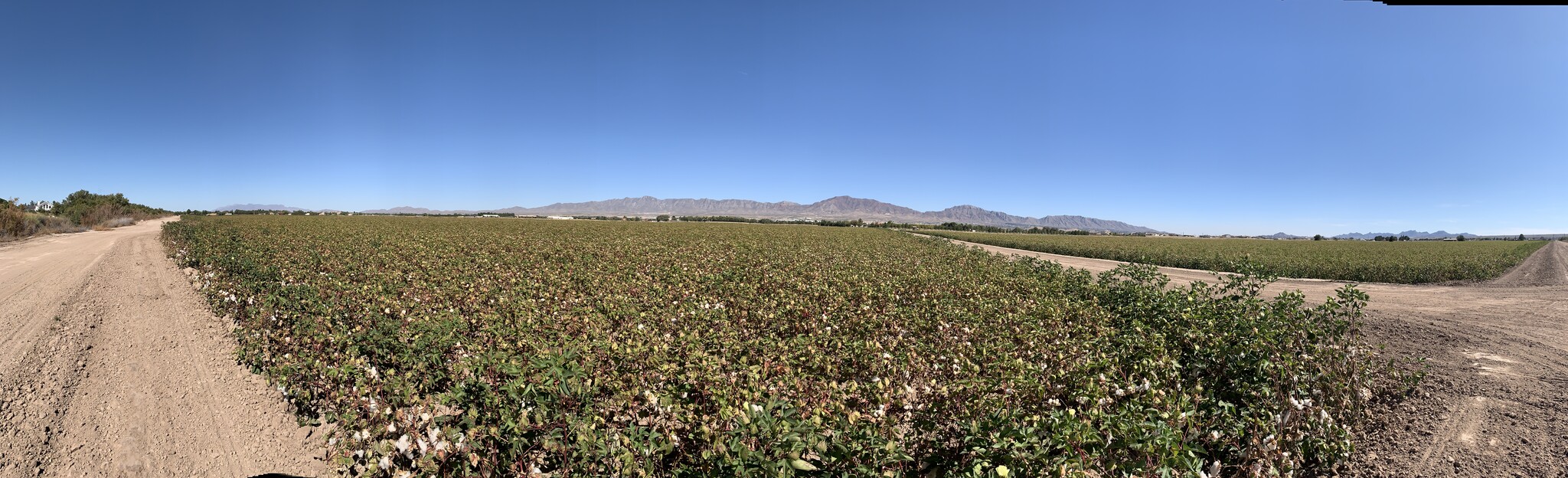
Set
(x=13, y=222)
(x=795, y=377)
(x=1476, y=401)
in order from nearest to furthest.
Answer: (x=795, y=377) < (x=1476, y=401) < (x=13, y=222)

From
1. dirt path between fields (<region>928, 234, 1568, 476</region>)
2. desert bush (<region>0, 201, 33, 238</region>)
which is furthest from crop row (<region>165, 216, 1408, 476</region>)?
desert bush (<region>0, 201, 33, 238</region>)

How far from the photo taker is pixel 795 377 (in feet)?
13.8

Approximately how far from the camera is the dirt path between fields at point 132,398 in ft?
14.8

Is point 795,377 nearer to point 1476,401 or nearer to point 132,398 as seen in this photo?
point 132,398

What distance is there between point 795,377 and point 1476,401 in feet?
24.9

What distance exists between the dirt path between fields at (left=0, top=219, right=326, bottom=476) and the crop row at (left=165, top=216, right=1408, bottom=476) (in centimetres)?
48

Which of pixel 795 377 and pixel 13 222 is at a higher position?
pixel 13 222

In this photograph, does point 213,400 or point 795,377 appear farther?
point 213,400

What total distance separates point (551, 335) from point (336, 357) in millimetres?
2047

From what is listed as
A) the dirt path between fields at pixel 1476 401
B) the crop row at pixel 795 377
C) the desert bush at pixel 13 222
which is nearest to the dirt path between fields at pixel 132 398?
the crop row at pixel 795 377

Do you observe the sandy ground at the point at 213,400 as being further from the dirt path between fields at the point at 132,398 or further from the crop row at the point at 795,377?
the crop row at the point at 795,377

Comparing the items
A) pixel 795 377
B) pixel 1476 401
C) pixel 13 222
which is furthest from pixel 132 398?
pixel 13 222

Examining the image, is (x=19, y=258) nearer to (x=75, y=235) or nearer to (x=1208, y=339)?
(x=75, y=235)

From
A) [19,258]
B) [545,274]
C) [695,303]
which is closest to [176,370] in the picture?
[545,274]
